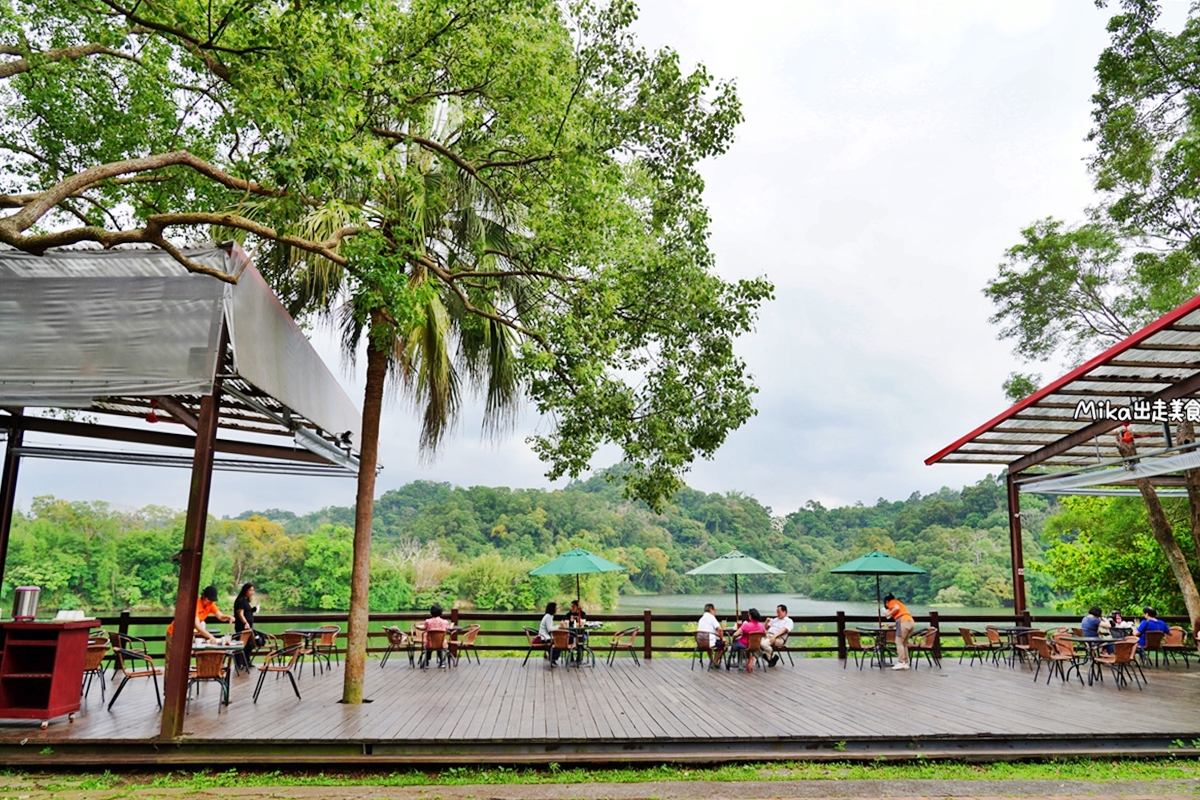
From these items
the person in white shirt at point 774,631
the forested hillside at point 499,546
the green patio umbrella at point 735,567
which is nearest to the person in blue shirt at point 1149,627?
the person in white shirt at point 774,631

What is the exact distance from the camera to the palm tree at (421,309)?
24.2ft

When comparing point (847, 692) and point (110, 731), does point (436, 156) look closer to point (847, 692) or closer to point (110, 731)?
point (110, 731)

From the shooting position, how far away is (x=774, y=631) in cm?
1112

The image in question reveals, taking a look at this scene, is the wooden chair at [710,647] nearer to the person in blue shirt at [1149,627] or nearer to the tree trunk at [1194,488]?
the person in blue shirt at [1149,627]

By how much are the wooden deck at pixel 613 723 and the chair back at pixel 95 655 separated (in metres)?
0.45

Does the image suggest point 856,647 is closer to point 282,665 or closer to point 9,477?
point 282,665

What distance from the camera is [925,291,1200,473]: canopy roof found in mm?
8695

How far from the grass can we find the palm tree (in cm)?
191

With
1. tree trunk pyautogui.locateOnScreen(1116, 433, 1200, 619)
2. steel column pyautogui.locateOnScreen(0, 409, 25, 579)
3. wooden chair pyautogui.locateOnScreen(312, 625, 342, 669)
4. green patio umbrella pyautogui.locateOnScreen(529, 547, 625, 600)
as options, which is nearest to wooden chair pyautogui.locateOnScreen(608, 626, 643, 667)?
green patio umbrella pyautogui.locateOnScreen(529, 547, 625, 600)

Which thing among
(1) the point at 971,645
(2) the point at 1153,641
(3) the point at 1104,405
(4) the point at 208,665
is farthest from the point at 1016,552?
(4) the point at 208,665

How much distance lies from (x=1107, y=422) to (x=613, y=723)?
9.06 meters

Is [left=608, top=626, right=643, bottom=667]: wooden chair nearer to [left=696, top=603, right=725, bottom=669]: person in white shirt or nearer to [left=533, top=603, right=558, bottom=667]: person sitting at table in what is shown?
[left=696, top=603, right=725, bottom=669]: person in white shirt

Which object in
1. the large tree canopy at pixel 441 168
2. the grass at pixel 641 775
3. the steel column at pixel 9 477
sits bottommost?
the grass at pixel 641 775

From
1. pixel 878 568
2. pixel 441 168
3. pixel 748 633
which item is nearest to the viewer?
pixel 441 168
